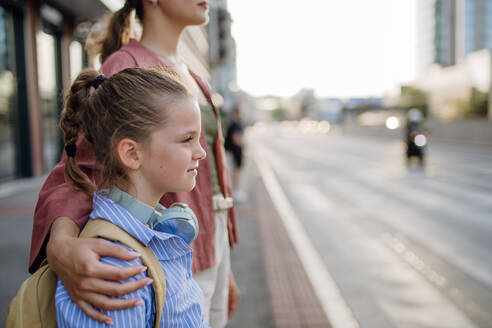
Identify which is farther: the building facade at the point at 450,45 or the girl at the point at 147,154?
the building facade at the point at 450,45

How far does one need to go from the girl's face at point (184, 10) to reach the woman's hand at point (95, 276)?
0.93 meters

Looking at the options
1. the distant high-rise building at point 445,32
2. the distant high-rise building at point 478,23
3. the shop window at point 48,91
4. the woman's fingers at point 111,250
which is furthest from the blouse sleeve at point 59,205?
the distant high-rise building at point 445,32

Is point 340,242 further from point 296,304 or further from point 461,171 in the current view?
point 461,171

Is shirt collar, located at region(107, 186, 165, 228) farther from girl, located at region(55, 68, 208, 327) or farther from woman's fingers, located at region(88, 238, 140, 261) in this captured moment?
woman's fingers, located at region(88, 238, 140, 261)

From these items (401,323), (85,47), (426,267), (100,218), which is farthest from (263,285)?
(100,218)

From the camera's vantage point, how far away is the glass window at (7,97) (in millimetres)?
10055

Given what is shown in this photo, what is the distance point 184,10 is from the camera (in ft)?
5.20

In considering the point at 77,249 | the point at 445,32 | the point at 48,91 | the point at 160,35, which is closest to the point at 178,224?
the point at 77,249

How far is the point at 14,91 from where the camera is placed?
1059cm

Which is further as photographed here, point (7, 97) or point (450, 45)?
point (450, 45)

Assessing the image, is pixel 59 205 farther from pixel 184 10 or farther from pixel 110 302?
pixel 184 10

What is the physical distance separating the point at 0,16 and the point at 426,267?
32.7 ft

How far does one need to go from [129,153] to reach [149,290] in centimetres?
32

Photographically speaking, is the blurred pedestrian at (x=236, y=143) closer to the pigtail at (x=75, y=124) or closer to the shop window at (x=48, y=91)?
the shop window at (x=48, y=91)
